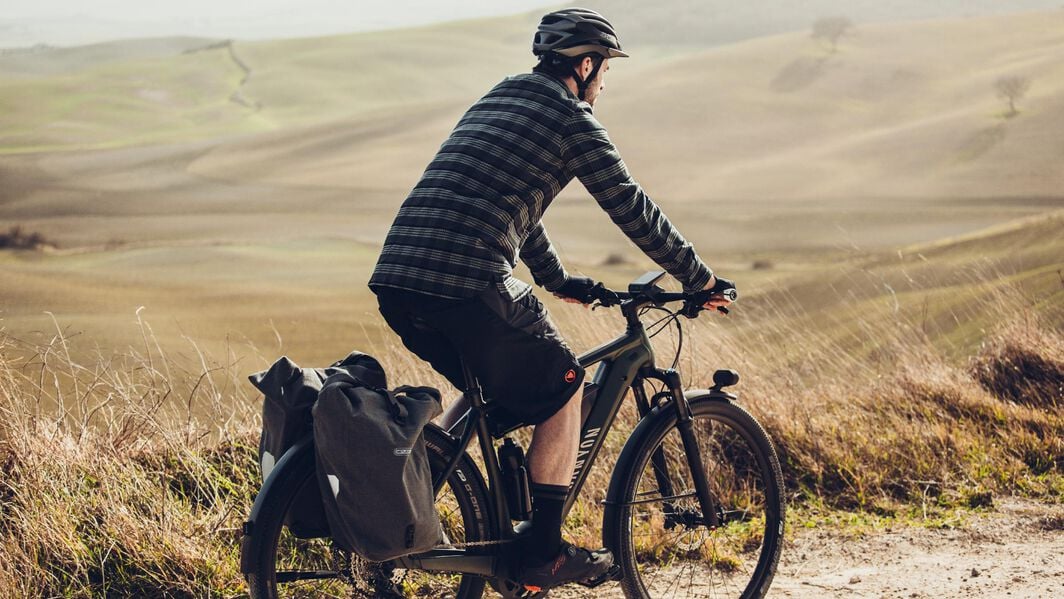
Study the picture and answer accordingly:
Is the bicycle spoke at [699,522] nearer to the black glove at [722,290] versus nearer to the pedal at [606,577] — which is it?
the pedal at [606,577]

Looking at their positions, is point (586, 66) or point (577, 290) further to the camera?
point (577, 290)

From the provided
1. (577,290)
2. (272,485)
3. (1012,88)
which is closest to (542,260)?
(577,290)

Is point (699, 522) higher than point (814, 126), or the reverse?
point (814, 126)

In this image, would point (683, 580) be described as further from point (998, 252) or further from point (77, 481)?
point (998, 252)

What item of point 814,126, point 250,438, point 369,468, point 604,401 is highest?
point 814,126

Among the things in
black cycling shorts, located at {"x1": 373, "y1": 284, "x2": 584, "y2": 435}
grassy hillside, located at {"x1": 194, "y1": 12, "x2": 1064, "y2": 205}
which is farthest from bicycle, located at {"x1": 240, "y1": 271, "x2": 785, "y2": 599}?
grassy hillside, located at {"x1": 194, "y1": 12, "x2": 1064, "y2": 205}

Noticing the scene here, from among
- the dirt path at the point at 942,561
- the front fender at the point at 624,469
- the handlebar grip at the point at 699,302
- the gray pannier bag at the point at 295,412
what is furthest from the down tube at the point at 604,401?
the dirt path at the point at 942,561

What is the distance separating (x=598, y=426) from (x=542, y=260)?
24.6 inches

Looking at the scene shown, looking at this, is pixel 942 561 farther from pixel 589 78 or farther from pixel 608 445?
pixel 589 78

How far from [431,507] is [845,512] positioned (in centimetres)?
269

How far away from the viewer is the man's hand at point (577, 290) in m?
3.68

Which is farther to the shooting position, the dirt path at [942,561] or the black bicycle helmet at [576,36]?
the dirt path at [942,561]

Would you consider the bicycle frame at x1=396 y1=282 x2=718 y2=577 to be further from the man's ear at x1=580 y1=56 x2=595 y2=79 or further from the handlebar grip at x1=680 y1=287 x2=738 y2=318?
the man's ear at x1=580 y1=56 x2=595 y2=79

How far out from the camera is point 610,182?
311cm
